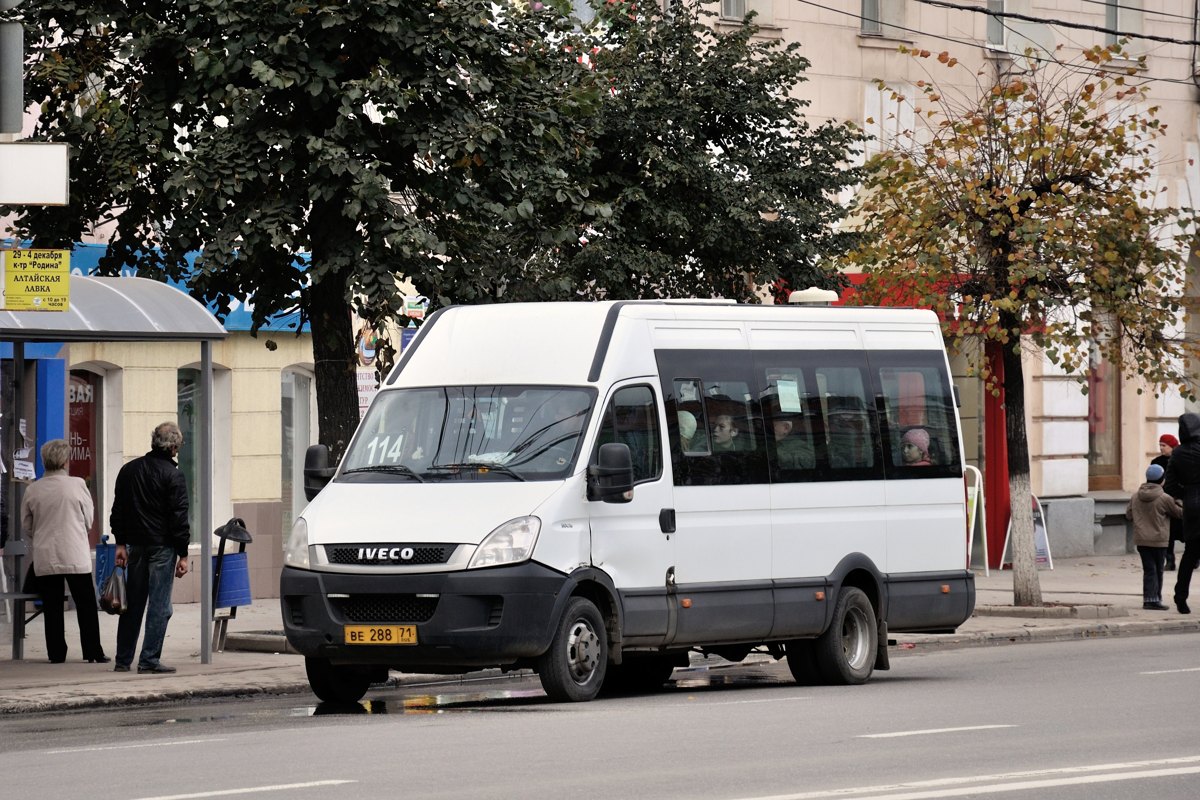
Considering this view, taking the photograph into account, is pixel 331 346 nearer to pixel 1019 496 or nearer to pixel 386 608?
pixel 386 608

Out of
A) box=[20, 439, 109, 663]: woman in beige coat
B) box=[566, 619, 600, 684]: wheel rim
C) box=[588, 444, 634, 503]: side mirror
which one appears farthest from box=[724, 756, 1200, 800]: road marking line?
box=[20, 439, 109, 663]: woman in beige coat

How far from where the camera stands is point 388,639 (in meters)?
13.4

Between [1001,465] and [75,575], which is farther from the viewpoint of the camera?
[1001,465]

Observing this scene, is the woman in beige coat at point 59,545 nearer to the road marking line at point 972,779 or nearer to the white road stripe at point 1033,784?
the road marking line at point 972,779

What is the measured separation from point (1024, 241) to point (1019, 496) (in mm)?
2709

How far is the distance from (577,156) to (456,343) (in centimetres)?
507

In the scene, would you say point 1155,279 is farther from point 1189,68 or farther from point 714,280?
point 1189,68

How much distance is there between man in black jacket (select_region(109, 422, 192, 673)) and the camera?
54.3 ft

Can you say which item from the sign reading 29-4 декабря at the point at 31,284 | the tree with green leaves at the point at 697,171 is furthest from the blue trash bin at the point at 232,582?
the tree with green leaves at the point at 697,171

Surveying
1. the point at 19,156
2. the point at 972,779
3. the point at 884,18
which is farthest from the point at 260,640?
the point at 884,18

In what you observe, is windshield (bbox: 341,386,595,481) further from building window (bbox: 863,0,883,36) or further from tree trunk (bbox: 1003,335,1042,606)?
building window (bbox: 863,0,883,36)

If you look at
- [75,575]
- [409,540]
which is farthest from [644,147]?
[409,540]

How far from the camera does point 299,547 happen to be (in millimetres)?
13930

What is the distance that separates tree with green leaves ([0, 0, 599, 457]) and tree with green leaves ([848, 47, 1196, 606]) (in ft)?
17.3
